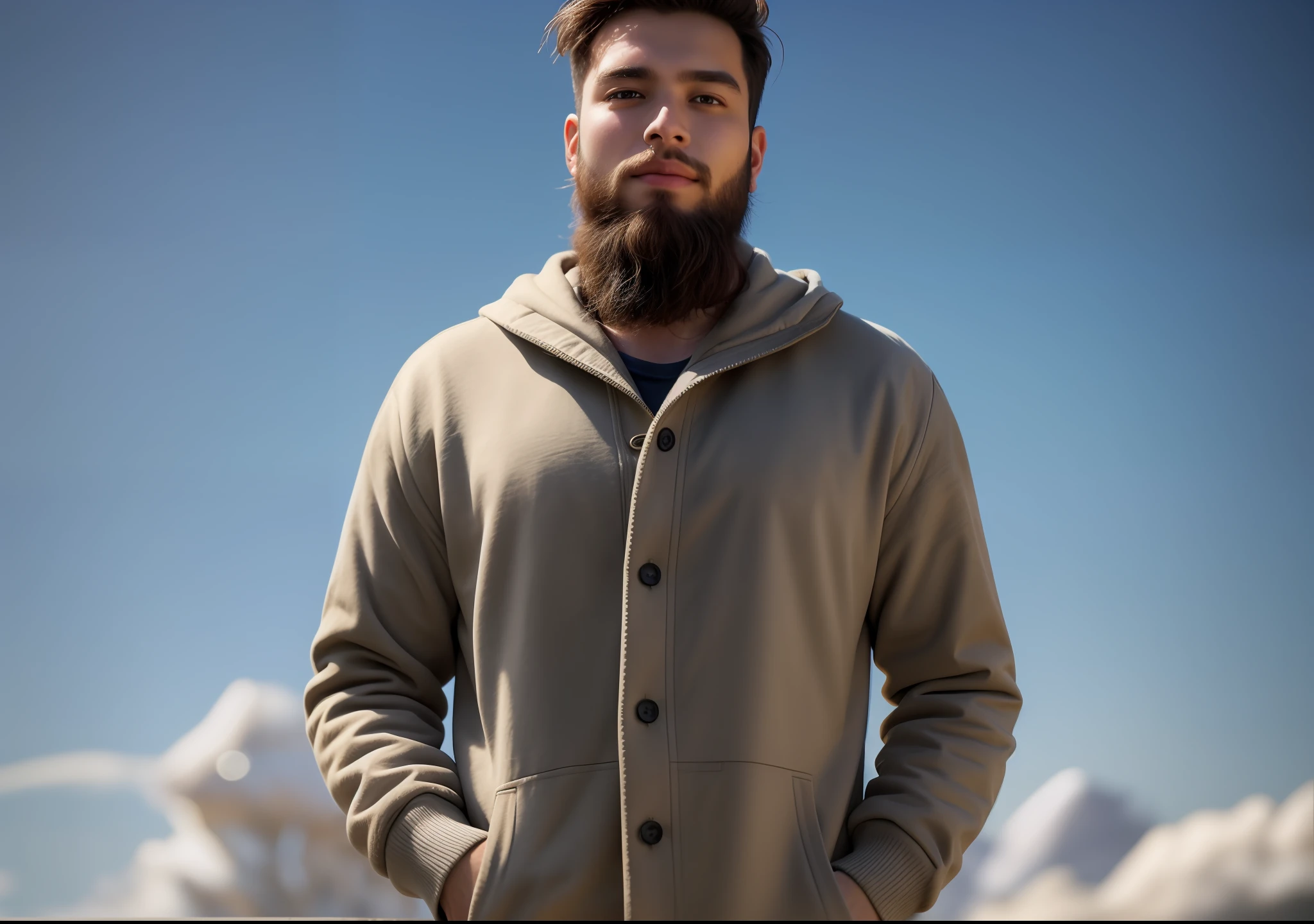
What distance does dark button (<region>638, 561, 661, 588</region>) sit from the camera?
150cm

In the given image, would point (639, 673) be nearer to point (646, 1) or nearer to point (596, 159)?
point (596, 159)

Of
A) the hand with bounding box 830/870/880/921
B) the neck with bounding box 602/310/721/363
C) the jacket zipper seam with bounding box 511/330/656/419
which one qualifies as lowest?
→ the hand with bounding box 830/870/880/921

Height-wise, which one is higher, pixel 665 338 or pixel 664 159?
pixel 664 159

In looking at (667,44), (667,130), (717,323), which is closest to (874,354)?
(717,323)

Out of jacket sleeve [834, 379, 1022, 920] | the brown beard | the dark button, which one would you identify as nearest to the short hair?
the brown beard

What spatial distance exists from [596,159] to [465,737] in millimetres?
944

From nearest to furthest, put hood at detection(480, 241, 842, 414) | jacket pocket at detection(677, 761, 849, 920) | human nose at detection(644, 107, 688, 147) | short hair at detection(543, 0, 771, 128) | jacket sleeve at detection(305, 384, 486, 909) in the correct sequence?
jacket pocket at detection(677, 761, 849, 920) < jacket sleeve at detection(305, 384, 486, 909) < hood at detection(480, 241, 842, 414) < human nose at detection(644, 107, 688, 147) < short hair at detection(543, 0, 771, 128)

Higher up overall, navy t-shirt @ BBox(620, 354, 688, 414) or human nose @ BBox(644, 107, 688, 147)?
human nose @ BBox(644, 107, 688, 147)

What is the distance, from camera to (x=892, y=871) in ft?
4.84

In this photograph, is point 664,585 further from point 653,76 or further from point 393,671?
point 653,76

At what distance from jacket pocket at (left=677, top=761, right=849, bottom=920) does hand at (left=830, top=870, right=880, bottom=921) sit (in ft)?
0.08

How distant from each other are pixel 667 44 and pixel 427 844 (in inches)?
50.8

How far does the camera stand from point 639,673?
1470 millimetres

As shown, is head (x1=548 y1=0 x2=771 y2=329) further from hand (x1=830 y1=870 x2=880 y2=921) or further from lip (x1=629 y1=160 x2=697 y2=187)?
hand (x1=830 y1=870 x2=880 y2=921)
